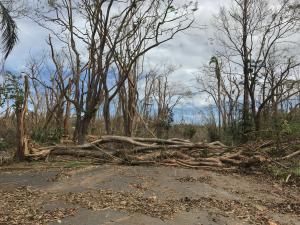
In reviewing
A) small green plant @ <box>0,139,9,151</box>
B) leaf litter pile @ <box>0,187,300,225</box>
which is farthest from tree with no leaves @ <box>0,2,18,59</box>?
leaf litter pile @ <box>0,187,300,225</box>

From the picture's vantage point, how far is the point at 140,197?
679 centimetres

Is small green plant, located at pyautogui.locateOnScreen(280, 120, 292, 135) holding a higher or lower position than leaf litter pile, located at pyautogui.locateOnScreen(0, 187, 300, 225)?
higher

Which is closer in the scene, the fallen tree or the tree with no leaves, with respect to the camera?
the fallen tree

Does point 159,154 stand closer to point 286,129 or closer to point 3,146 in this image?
point 286,129

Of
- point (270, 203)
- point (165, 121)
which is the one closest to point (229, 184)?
point (270, 203)

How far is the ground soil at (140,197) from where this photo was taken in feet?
19.3

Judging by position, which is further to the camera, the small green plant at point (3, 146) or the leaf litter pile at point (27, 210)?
the small green plant at point (3, 146)

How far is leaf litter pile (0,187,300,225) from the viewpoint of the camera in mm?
5828

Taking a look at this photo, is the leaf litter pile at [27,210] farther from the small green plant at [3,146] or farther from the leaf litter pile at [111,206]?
the small green plant at [3,146]

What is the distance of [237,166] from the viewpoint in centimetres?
976

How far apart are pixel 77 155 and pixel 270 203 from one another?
459 cm

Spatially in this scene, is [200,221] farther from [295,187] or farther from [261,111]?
[261,111]

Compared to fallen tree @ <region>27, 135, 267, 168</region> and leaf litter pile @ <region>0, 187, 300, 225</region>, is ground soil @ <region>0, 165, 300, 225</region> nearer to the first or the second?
leaf litter pile @ <region>0, 187, 300, 225</region>

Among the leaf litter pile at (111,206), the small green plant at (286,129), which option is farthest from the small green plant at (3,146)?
the small green plant at (286,129)
